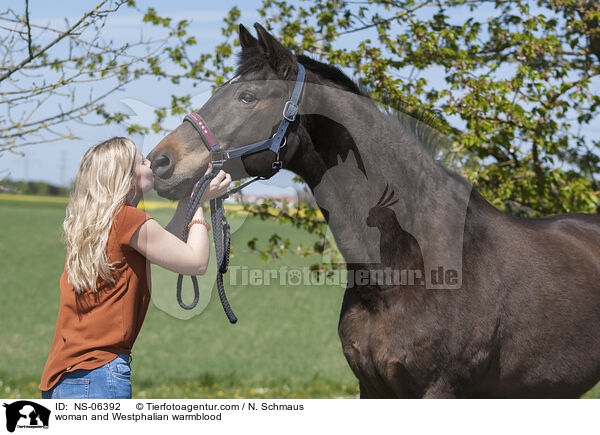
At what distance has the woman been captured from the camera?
231 centimetres

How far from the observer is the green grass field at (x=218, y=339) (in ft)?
21.1

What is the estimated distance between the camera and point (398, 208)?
2.82 metres

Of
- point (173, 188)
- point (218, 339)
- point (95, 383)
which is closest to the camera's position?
point (95, 383)

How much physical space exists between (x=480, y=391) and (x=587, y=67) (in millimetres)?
3947

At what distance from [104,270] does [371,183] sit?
1292 mm

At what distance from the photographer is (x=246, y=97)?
280 centimetres

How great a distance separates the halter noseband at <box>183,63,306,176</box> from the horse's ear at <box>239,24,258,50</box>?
26 centimetres

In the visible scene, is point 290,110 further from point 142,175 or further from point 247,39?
point 142,175

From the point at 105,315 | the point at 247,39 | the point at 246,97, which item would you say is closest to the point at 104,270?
the point at 105,315

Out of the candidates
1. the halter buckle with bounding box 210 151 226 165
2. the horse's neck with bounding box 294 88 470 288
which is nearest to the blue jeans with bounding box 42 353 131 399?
the halter buckle with bounding box 210 151 226 165

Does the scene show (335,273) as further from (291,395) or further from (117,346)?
(117,346)

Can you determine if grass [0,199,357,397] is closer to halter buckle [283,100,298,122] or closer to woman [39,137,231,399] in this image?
woman [39,137,231,399]

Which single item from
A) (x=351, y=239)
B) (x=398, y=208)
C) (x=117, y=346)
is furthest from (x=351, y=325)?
(x=117, y=346)
